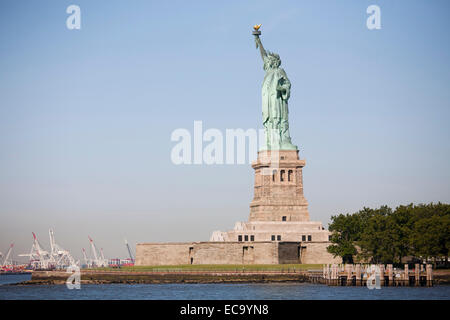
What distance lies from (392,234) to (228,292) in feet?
70.4

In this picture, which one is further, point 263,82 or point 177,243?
point 263,82

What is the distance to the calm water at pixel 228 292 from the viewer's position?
74625 mm

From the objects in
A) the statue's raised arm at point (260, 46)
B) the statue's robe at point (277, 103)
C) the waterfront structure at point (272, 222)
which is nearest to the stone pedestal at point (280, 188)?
the waterfront structure at point (272, 222)

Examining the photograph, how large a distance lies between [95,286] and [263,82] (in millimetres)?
34139

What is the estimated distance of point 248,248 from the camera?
10225 centimetres

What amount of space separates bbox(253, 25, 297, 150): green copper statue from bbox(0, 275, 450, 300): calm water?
2512cm

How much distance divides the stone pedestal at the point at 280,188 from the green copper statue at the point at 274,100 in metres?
1.89

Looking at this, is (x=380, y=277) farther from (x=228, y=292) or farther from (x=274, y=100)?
(x=274, y=100)

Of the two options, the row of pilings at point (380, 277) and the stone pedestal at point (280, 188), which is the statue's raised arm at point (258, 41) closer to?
the stone pedestal at point (280, 188)

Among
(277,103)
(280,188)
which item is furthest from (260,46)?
(280,188)

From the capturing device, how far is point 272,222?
105625mm

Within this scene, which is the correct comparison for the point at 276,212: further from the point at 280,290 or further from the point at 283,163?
the point at 280,290
